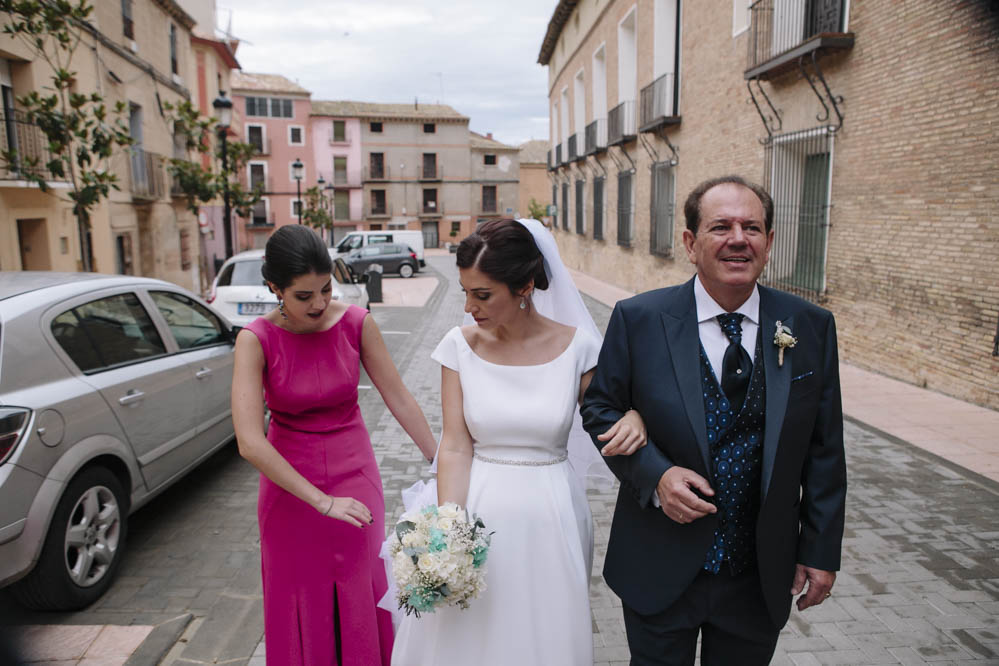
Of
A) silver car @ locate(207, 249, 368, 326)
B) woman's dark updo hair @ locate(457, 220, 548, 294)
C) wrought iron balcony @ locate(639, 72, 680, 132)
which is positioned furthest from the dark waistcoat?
wrought iron balcony @ locate(639, 72, 680, 132)

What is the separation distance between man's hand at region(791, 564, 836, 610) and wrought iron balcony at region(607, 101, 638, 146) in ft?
65.6

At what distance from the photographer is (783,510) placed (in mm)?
2117

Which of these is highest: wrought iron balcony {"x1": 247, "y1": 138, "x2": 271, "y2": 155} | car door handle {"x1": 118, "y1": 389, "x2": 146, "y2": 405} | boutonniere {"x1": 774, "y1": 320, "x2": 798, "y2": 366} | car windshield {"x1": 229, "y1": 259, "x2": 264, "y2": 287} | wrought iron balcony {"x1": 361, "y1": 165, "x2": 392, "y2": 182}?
wrought iron balcony {"x1": 247, "y1": 138, "x2": 271, "y2": 155}

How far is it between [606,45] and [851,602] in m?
23.1

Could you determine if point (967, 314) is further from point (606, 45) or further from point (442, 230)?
point (442, 230)

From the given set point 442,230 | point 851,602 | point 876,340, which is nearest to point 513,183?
point 442,230

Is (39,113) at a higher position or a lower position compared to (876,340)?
higher

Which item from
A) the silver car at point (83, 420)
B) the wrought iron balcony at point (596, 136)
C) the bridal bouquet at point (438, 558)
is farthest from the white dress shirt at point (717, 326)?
the wrought iron balcony at point (596, 136)

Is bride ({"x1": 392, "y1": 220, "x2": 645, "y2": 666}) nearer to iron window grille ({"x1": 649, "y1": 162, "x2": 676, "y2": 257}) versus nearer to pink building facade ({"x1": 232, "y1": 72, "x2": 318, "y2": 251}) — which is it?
iron window grille ({"x1": 649, "y1": 162, "x2": 676, "y2": 257})

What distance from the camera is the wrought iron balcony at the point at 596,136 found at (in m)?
24.7

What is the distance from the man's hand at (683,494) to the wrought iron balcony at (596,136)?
76.6 ft

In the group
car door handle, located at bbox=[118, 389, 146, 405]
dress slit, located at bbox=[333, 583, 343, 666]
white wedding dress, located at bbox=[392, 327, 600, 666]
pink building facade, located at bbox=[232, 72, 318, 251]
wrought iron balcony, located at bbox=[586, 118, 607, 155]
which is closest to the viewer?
white wedding dress, located at bbox=[392, 327, 600, 666]

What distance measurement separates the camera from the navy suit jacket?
208cm

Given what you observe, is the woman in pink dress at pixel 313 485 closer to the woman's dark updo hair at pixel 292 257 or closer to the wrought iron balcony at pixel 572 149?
the woman's dark updo hair at pixel 292 257
